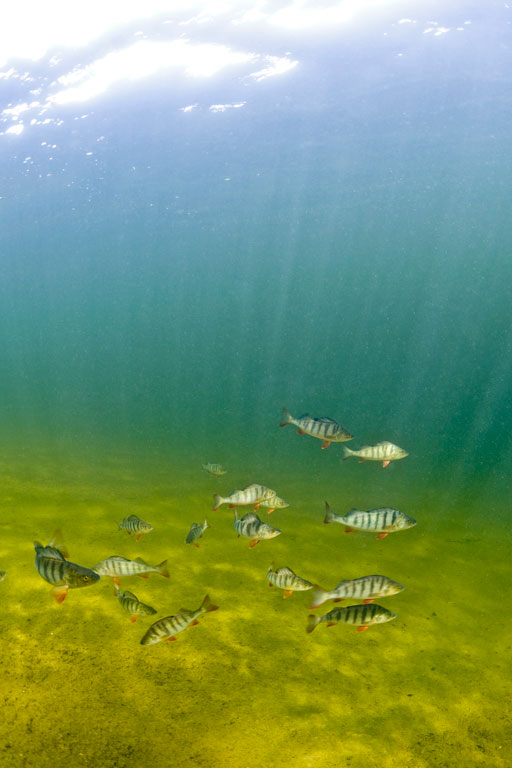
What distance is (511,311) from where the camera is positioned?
9056 cm

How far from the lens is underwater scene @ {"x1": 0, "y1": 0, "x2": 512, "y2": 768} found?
143 inches

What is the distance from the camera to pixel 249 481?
15438 mm

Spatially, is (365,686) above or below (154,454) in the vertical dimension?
above

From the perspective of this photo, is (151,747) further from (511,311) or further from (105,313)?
(105,313)

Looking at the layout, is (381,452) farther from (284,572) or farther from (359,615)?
(359,615)

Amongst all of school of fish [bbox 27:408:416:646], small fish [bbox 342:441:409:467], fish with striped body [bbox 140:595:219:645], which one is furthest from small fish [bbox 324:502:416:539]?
fish with striped body [bbox 140:595:219:645]

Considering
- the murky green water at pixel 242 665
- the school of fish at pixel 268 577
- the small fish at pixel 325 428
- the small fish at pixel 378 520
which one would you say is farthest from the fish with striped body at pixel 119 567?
the small fish at pixel 325 428

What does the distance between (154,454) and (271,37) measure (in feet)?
75.2

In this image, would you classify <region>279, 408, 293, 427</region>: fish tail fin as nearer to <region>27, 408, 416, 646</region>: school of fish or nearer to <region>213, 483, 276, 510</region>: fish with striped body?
<region>27, 408, 416, 646</region>: school of fish

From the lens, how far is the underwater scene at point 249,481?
143 inches

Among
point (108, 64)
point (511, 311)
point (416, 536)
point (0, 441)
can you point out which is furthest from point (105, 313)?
point (416, 536)

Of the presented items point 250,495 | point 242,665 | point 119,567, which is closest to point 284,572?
point 242,665

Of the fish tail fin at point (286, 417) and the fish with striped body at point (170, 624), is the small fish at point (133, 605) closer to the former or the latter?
the fish with striped body at point (170, 624)

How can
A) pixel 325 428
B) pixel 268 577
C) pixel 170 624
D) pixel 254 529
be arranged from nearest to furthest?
pixel 170 624, pixel 268 577, pixel 254 529, pixel 325 428
